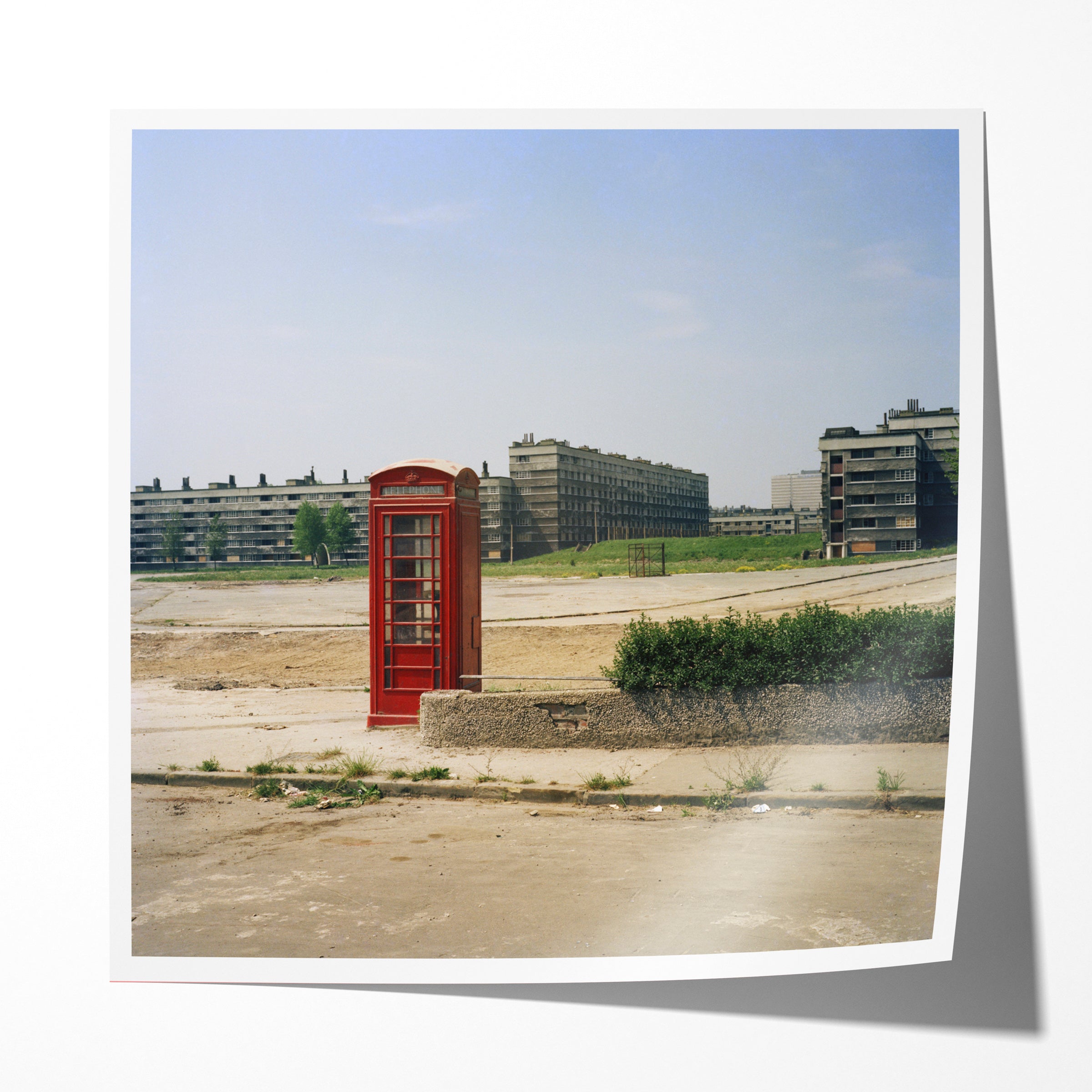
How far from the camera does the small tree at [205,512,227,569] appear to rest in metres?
6.56

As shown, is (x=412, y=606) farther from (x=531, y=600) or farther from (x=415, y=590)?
(x=531, y=600)

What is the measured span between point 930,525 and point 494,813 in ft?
10.7

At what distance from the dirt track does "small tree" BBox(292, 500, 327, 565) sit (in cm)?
168

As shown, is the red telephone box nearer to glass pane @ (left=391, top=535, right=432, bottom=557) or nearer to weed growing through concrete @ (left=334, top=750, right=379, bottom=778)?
glass pane @ (left=391, top=535, right=432, bottom=557)

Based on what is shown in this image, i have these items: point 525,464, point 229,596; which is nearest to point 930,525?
point 525,464

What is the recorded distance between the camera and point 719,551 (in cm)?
1667

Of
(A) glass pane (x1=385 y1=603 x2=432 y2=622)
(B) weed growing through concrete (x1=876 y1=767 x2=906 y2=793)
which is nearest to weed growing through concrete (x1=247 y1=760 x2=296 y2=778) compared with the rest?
(A) glass pane (x1=385 y1=603 x2=432 y2=622)

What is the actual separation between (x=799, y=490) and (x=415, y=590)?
333 cm

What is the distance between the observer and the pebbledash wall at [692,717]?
5.65m

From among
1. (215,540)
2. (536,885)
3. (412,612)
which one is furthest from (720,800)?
(215,540)

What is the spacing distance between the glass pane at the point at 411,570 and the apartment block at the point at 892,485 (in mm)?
3329

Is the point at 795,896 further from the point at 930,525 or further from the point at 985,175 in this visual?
the point at 985,175

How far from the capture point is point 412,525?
23.5 ft

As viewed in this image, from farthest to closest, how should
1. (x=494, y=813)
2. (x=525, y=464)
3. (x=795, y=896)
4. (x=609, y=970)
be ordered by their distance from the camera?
1. (x=525, y=464)
2. (x=494, y=813)
3. (x=795, y=896)
4. (x=609, y=970)
